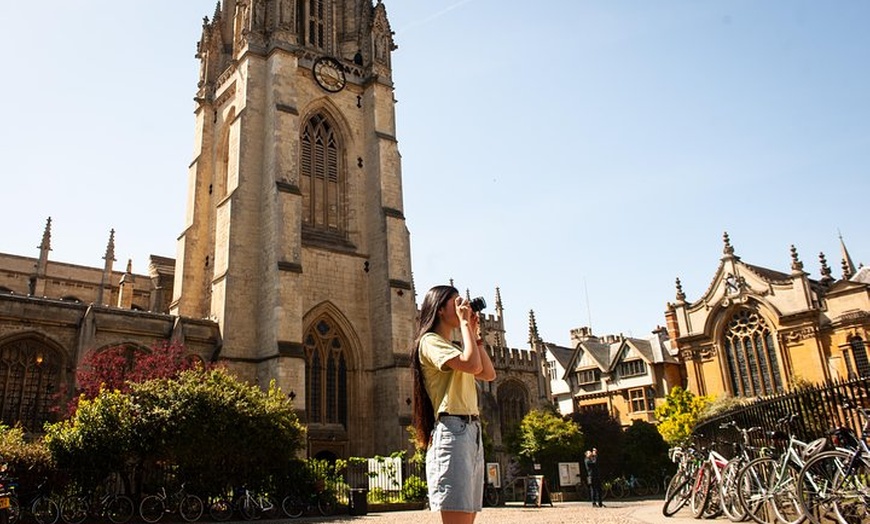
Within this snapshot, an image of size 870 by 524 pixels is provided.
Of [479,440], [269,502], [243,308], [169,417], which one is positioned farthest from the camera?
[243,308]

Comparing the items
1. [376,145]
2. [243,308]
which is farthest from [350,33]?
[243,308]

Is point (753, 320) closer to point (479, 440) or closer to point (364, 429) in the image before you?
point (364, 429)

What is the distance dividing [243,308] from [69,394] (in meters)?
6.77

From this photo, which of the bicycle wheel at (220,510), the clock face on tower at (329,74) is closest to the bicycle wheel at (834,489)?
the bicycle wheel at (220,510)

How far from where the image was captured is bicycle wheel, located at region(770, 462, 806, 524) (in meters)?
8.68

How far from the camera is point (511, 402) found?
41.7 m

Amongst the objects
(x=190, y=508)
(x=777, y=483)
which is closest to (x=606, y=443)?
(x=190, y=508)

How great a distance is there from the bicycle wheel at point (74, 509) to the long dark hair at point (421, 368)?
13.5 meters

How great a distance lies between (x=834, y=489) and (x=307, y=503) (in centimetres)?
1393

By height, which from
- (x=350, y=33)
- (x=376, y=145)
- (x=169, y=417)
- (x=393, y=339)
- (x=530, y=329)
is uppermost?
(x=350, y=33)

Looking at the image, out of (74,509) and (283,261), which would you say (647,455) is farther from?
(74,509)

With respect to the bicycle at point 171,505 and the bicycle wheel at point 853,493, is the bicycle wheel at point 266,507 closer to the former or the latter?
the bicycle at point 171,505

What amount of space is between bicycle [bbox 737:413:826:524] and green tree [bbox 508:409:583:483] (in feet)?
78.7

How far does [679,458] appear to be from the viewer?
1339 centimetres
